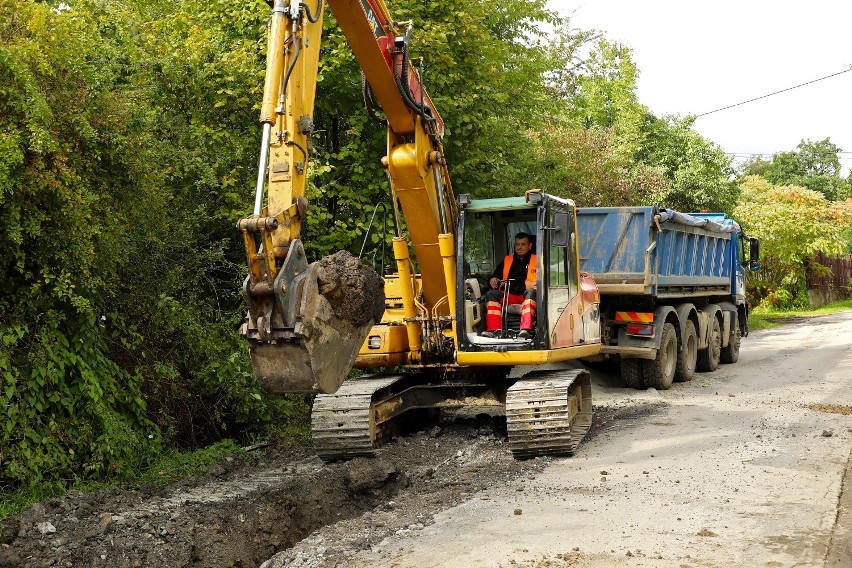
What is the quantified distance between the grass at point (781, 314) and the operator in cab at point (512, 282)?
19.1m

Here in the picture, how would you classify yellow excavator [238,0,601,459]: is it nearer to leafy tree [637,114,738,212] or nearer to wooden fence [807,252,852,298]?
leafy tree [637,114,738,212]

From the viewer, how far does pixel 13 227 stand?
750 centimetres

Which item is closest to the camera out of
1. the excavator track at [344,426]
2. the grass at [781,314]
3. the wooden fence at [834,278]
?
the excavator track at [344,426]

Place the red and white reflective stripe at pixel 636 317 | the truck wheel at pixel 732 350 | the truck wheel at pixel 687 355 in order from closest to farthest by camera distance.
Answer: the red and white reflective stripe at pixel 636 317 < the truck wheel at pixel 687 355 < the truck wheel at pixel 732 350

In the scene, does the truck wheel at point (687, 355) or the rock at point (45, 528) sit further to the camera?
the truck wheel at point (687, 355)

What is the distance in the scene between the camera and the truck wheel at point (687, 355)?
1510 centimetres

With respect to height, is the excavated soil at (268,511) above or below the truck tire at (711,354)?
below

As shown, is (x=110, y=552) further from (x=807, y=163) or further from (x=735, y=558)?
(x=807, y=163)

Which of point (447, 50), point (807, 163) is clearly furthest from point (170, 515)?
point (807, 163)

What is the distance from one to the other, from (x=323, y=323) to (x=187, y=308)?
4.33 metres

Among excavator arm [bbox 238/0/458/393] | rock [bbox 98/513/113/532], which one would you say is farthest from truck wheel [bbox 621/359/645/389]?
rock [bbox 98/513/113/532]

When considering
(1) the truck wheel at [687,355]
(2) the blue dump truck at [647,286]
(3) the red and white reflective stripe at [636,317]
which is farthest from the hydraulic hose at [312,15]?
(1) the truck wheel at [687,355]

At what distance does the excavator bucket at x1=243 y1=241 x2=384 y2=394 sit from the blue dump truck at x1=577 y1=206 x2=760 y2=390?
665 cm

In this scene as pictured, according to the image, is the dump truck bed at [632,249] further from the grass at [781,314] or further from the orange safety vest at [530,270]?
the grass at [781,314]
